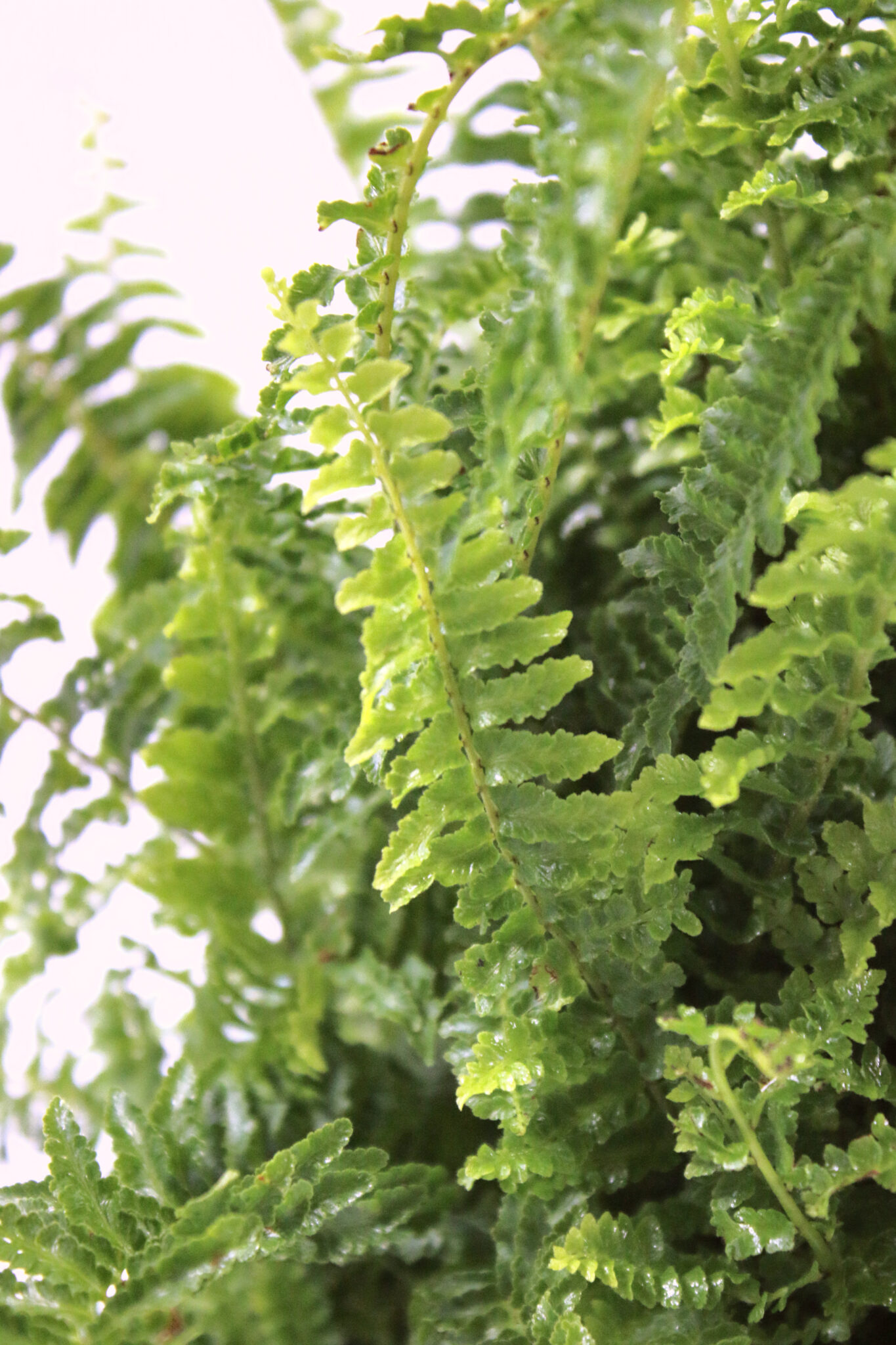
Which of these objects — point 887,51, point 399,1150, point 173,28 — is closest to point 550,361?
point 887,51

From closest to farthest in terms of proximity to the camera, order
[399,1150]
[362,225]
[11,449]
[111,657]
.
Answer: [362,225]
[399,1150]
[111,657]
[11,449]

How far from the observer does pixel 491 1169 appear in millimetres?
403

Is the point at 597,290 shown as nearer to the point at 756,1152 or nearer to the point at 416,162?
the point at 416,162

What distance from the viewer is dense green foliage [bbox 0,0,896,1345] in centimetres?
34

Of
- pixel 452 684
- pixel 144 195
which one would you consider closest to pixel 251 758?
pixel 452 684

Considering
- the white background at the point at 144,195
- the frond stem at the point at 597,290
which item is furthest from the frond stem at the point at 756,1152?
the white background at the point at 144,195

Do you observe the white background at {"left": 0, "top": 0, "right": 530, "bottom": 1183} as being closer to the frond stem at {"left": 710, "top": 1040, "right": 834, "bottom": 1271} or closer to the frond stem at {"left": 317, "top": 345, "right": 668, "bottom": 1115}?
the frond stem at {"left": 317, "top": 345, "right": 668, "bottom": 1115}

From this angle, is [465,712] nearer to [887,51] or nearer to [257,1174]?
[257,1174]

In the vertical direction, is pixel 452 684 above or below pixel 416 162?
below

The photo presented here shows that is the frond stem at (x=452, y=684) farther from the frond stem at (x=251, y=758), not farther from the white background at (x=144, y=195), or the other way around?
the frond stem at (x=251, y=758)

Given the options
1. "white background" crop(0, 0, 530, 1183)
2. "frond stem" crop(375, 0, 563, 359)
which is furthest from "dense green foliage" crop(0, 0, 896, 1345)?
"white background" crop(0, 0, 530, 1183)

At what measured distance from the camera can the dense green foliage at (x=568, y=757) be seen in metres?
0.34

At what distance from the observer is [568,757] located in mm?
373

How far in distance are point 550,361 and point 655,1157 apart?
0.32 metres
